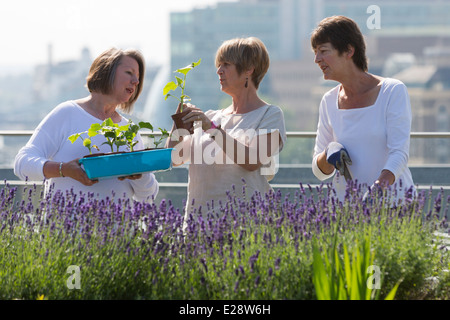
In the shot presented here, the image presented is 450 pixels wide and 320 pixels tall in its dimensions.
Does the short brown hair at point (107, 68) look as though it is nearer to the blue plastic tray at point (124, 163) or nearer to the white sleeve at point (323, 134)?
the blue plastic tray at point (124, 163)

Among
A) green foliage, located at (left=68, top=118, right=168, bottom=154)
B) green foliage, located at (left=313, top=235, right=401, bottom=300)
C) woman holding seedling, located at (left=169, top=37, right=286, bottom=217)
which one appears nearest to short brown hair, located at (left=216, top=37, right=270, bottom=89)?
woman holding seedling, located at (left=169, top=37, right=286, bottom=217)

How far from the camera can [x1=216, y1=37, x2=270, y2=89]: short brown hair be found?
286cm

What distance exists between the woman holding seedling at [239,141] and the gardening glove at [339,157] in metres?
0.24

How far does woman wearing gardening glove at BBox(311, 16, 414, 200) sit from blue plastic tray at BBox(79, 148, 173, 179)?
62cm

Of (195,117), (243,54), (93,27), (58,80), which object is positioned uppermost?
(93,27)

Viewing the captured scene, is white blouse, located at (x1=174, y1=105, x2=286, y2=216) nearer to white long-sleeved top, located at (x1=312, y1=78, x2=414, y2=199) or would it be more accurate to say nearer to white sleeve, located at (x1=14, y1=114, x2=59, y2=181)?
white long-sleeved top, located at (x1=312, y1=78, x2=414, y2=199)

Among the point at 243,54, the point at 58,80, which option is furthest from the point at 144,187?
the point at 58,80

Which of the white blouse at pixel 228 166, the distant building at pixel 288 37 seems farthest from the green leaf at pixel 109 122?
the distant building at pixel 288 37

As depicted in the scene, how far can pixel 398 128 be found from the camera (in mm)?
2668

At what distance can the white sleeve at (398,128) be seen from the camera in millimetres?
2609

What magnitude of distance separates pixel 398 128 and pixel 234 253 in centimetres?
88

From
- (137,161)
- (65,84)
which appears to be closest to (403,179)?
(137,161)

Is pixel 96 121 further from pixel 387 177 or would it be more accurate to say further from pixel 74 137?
pixel 387 177
